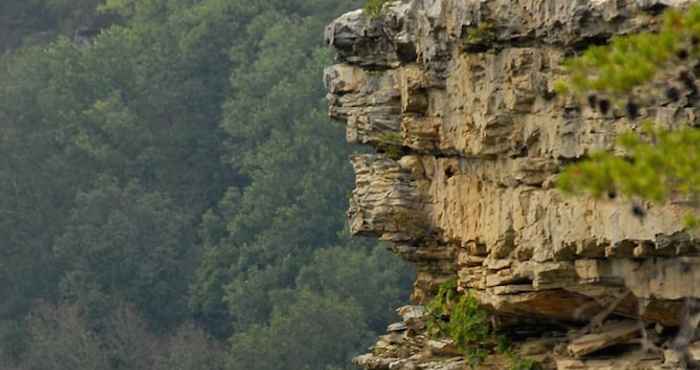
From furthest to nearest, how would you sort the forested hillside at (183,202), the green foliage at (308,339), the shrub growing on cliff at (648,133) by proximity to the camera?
the forested hillside at (183,202) < the green foliage at (308,339) < the shrub growing on cliff at (648,133)

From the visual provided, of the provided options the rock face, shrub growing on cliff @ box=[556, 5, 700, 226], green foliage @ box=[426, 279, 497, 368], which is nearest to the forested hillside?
the rock face

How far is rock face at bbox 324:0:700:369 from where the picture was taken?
23.2m

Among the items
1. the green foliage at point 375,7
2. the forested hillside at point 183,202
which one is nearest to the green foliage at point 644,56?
the green foliage at point 375,7

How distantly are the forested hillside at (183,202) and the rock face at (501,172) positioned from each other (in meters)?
32.5

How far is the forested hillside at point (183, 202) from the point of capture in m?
64.9

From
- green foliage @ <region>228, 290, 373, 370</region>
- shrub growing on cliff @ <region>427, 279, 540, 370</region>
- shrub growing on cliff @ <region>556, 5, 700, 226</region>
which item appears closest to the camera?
shrub growing on cliff @ <region>556, 5, 700, 226</region>

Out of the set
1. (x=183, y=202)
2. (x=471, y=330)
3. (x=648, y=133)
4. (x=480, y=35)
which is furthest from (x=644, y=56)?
(x=183, y=202)

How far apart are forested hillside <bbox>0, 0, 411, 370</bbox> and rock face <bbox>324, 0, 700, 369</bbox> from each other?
107 ft

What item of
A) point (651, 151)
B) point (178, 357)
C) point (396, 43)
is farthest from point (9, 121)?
point (651, 151)

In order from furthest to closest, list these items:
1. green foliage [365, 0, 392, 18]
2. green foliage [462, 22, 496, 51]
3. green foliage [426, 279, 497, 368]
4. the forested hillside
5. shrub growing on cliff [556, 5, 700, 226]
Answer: the forested hillside
green foliage [365, 0, 392, 18]
green foliage [426, 279, 497, 368]
green foliage [462, 22, 496, 51]
shrub growing on cliff [556, 5, 700, 226]

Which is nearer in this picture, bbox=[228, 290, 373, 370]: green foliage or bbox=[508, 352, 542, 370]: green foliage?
bbox=[508, 352, 542, 370]: green foliage

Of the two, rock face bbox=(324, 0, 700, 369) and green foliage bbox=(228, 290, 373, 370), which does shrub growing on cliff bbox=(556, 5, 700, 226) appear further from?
green foliage bbox=(228, 290, 373, 370)

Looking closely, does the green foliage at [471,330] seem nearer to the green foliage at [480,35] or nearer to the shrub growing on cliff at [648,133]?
the green foliage at [480,35]

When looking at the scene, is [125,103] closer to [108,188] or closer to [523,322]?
[108,188]
